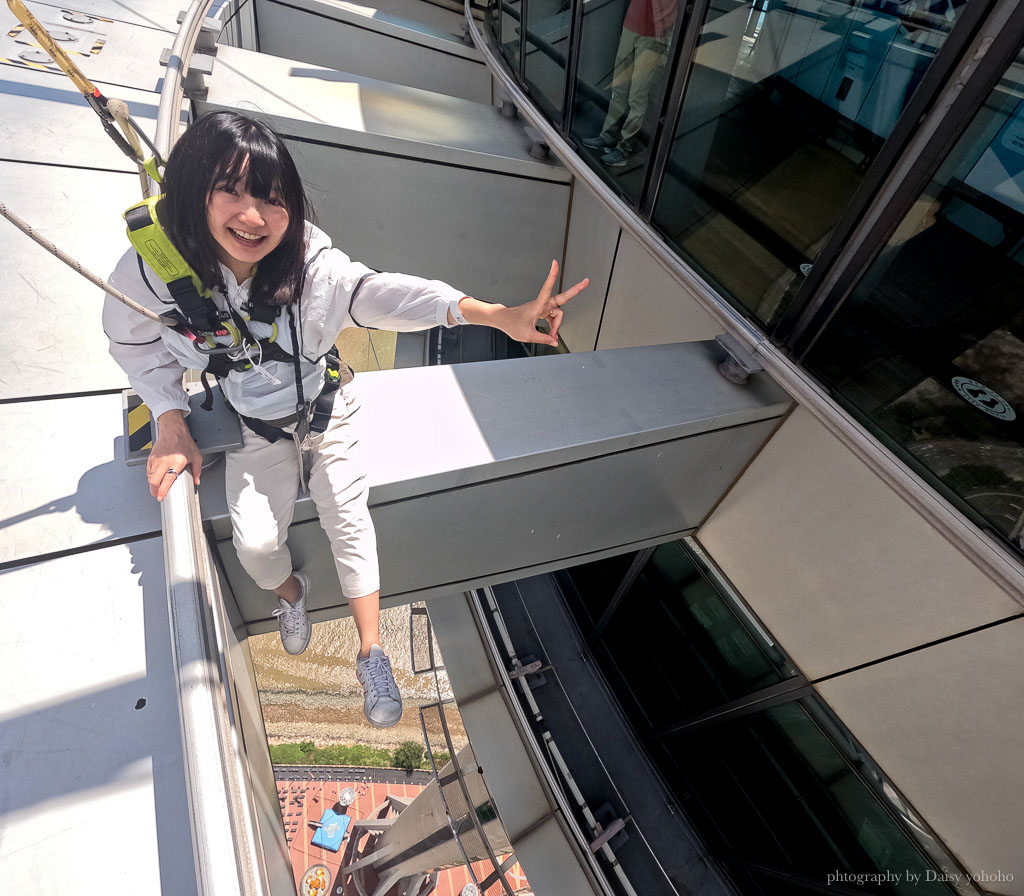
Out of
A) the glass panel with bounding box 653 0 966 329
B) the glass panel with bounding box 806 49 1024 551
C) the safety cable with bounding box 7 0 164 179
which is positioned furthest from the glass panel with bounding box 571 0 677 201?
the safety cable with bounding box 7 0 164 179

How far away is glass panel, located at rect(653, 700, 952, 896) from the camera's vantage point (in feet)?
11.3

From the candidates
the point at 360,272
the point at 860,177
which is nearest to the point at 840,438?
the point at 860,177

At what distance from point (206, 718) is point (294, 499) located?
2.98 ft

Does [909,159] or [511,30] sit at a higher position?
[511,30]

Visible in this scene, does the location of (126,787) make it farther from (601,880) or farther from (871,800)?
(601,880)

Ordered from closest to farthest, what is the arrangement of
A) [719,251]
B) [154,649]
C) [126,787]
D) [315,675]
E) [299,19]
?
[126,787], [154,649], [719,251], [299,19], [315,675]

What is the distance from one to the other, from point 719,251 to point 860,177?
0.92m

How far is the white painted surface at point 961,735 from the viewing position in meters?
2.38

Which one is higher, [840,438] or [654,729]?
[840,438]

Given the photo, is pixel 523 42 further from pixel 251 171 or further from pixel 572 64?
pixel 251 171

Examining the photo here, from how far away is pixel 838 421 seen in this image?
8.58 ft

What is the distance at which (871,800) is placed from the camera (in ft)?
11.2

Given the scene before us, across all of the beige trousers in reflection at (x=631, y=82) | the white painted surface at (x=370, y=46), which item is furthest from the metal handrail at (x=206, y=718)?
the white painted surface at (x=370, y=46)

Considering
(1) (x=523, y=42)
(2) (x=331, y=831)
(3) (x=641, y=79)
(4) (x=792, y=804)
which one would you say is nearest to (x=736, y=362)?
(3) (x=641, y=79)
